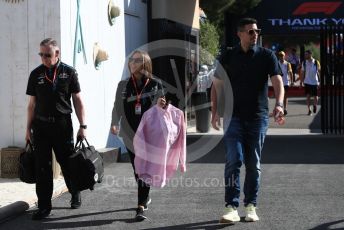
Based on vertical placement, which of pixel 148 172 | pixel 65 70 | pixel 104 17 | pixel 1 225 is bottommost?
pixel 1 225

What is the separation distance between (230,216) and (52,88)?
2262mm

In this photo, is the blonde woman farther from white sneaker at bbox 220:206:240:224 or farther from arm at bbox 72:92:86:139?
white sneaker at bbox 220:206:240:224

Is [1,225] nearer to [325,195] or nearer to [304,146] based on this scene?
[325,195]

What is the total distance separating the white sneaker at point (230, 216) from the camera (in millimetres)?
6805

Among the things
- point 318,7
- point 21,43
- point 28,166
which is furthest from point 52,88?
point 318,7

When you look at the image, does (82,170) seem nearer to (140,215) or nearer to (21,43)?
(140,215)

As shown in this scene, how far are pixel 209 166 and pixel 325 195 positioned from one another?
305cm

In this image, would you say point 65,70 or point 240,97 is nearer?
point 240,97

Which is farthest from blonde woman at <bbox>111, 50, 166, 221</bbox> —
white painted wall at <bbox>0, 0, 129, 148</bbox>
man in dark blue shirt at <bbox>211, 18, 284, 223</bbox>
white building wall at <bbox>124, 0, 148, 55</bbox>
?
white building wall at <bbox>124, 0, 148, 55</bbox>

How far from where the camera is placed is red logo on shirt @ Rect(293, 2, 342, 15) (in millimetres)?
25656

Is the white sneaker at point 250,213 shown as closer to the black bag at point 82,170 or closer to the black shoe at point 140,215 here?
the black shoe at point 140,215

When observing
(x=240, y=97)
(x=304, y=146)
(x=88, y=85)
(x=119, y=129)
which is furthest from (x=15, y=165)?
(x=304, y=146)

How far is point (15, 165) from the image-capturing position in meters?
9.73

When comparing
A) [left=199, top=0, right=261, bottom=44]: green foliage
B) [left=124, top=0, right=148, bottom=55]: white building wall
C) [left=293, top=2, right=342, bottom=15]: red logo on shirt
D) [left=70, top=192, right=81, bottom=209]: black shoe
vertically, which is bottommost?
[left=70, top=192, right=81, bottom=209]: black shoe
